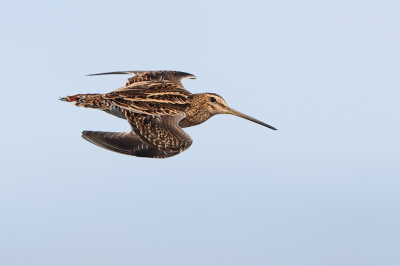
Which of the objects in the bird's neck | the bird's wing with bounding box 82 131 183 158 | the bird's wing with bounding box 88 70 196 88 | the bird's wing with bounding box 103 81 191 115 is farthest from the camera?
the bird's wing with bounding box 88 70 196 88

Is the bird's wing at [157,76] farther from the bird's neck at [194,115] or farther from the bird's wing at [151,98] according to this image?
→ the bird's neck at [194,115]

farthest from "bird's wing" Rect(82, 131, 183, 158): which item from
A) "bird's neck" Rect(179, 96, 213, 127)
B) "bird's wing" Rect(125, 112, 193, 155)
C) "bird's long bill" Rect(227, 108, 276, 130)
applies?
"bird's long bill" Rect(227, 108, 276, 130)

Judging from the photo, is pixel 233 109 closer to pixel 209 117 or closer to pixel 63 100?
pixel 209 117

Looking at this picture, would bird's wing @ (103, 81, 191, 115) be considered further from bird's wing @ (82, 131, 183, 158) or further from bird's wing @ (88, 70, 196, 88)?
bird's wing @ (82, 131, 183, 158)

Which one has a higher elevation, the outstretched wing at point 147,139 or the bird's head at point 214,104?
the bird's head at point 214,104

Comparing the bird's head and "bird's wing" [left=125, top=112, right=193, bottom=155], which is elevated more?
the bird's head

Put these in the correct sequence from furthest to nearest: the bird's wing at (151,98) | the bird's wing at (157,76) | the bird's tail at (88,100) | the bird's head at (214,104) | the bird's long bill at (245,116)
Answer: the bird's wing at (157,76), the bird's long bill at (245,116), the bird's head at (214,104), the bird's tail at (88,100), the bird's wing at (151,98)

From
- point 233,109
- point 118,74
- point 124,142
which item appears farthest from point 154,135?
point 118,74

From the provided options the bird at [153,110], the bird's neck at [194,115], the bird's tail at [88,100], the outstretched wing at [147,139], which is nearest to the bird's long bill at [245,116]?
the bird at [153,110]
